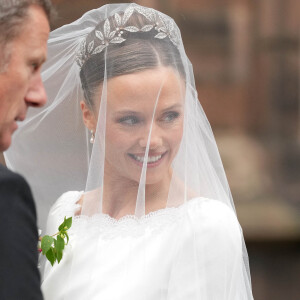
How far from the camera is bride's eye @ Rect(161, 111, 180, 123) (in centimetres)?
268

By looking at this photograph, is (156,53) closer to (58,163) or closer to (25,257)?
(58,163)

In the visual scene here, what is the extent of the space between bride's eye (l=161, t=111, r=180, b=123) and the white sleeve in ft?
0.90

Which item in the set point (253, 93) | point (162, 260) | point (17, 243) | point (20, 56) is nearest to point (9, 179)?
point (17, 243)

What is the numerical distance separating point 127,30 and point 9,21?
814 mm

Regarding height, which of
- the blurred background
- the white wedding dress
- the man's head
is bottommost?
the blurred background

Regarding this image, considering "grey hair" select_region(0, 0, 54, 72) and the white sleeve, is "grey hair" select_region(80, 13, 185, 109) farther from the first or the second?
"grey hair" select_region(0, 0, 54, 72)

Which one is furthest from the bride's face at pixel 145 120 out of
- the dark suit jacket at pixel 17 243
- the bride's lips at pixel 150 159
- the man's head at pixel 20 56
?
the dark suit jacket at pixel 17 243

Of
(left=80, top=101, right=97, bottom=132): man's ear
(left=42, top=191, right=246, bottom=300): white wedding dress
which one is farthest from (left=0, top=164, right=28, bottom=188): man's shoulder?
(left=80, top=101, right=97, bottom=132): man's ear

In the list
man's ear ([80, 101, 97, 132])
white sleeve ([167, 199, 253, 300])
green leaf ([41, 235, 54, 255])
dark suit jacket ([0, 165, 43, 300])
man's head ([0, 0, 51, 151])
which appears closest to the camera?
dark suit jacket ([0, 165, 43, 300])

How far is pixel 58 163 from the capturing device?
3.05 m

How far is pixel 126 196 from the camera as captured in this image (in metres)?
2.77

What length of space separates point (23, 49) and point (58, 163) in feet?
3.43

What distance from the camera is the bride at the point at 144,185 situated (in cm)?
261

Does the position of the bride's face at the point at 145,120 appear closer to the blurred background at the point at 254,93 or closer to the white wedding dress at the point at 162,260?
the white wedding dress at the point at 162,260
